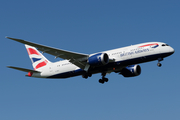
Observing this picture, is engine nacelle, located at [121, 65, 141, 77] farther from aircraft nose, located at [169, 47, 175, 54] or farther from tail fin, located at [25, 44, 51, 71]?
tail fin, located at [25, 44, 51, 71]

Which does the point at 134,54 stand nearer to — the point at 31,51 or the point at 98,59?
the point at 98,59

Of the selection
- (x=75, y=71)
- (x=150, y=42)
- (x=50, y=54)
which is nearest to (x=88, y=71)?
(x=75, y=71)

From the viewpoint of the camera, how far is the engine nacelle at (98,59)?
3641 cm

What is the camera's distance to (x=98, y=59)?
36.6 m

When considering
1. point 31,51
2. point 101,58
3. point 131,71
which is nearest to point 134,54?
point 101,58

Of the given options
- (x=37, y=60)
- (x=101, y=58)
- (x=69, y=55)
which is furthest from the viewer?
(x=37, y=60)

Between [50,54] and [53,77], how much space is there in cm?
610

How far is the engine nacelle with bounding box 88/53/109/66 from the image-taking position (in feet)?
119

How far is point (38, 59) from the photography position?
4638cm

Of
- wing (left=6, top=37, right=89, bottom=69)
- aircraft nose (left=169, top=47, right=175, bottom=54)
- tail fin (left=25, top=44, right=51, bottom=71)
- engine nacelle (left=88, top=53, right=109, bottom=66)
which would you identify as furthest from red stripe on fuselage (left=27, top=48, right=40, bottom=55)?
aircraft nose (left=169, top=47, right=175, bottom=54)

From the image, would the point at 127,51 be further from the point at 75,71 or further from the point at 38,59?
the point at 38,59

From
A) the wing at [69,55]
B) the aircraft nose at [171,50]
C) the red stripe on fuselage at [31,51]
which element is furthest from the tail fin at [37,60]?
the aircraft nose at [171,50]

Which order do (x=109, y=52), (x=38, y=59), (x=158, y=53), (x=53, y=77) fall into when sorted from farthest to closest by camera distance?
(x=38, y=59) → (x=53, y=77) → (x=109, y=52) → (x=158, y=53)

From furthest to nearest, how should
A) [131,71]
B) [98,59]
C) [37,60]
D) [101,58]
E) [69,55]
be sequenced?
[37,60] → [131,71] → [69,55] → [98,59] → [101,58]
